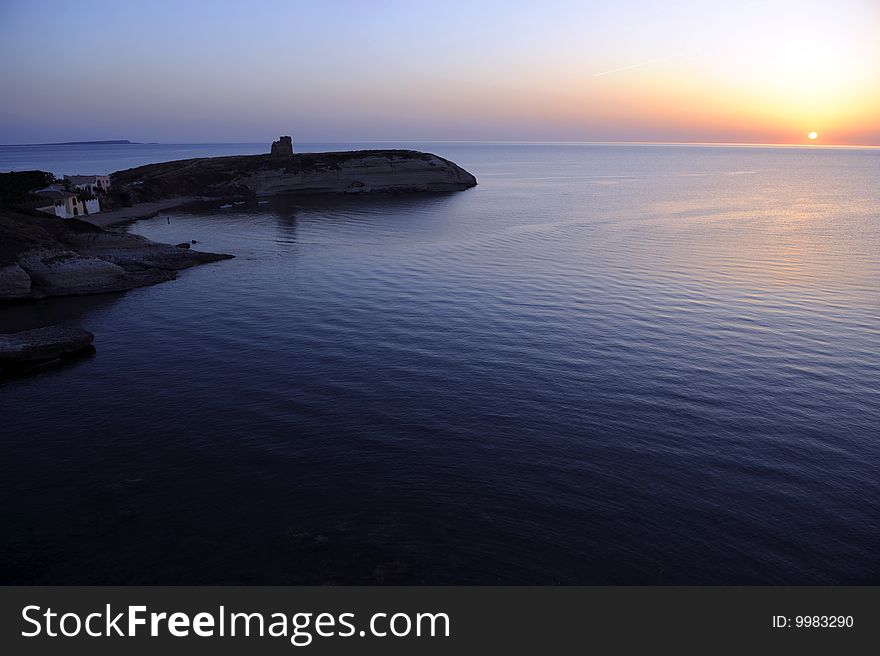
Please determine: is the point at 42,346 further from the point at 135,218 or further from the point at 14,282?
the point at 135,218

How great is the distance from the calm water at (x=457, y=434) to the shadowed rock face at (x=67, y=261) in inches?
137

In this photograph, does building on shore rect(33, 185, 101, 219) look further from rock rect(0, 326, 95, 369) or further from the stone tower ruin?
the stone tower ruin

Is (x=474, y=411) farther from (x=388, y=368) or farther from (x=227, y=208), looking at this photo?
(x=227, y=208)

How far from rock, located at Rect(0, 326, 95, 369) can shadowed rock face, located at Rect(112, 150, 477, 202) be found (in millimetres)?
126176

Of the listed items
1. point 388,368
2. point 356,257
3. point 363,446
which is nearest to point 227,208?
point 356,257

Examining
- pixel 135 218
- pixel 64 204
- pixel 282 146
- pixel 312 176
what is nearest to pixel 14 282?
pixel 64 204

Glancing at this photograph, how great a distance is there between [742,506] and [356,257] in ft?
201

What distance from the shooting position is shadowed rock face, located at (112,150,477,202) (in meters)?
160

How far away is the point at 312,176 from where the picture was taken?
16550cm

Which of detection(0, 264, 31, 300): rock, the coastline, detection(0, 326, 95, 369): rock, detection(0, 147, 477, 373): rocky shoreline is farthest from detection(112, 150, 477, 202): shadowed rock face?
detection(0, 326, 95, 369): rock

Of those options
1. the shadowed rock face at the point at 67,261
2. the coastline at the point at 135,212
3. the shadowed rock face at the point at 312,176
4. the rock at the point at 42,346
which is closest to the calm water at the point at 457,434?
the rock at the point at 42,346

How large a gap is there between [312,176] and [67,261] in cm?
11207

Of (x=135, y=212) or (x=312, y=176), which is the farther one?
(x=312, y=176)

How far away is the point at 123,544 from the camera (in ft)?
66.7
